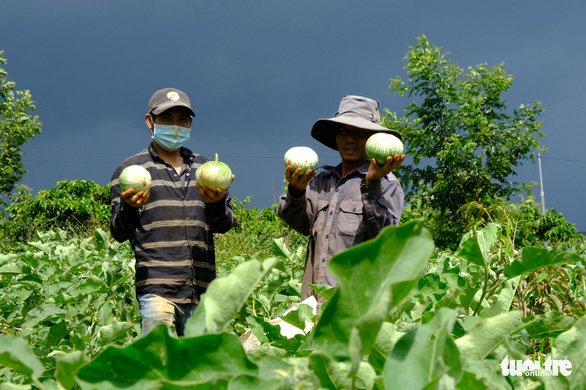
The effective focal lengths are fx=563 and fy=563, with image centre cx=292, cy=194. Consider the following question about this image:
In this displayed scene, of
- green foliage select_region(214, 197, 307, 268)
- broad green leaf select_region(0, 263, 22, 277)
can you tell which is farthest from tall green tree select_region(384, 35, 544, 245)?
broad green leaf select_region(0, 263, 22, 277)

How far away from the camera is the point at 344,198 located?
10.3ft

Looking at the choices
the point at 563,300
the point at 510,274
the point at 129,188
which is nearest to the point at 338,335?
the point at 510,274

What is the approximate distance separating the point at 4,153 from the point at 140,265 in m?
24.7

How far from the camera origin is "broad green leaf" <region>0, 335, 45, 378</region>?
596 mm

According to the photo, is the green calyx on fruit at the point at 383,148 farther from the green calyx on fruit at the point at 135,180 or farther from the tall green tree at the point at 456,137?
the tall green tree at the point at 456,137

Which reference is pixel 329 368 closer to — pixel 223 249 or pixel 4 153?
pixel 223 249

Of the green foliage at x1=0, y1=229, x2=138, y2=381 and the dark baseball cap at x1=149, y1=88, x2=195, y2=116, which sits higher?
the dark baseball cap at x1=149, y1=88, x2=195, y2=116

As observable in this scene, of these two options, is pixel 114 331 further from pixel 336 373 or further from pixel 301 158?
pixel 301 158

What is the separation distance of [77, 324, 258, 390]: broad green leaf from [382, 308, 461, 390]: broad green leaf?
132 mm

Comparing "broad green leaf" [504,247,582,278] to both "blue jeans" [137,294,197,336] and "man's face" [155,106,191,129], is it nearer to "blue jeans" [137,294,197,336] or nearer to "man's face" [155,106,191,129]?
"blue jeans" [137,294,197,336]

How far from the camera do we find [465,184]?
1647cm

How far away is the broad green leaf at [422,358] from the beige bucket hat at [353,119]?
8.57ft

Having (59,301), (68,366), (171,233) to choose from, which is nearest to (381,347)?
(68,366)

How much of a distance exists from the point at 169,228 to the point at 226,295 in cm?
265
